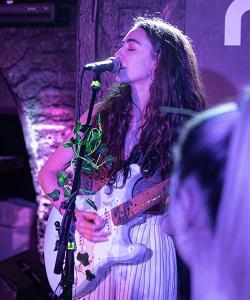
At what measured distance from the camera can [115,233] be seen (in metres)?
2.07

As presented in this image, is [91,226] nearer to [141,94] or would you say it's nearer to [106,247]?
[106,247]

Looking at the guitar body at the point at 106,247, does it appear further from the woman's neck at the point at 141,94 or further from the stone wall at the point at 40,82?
the stone wall at the point at 40,82

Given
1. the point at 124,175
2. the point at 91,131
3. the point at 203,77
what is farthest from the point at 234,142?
the point at 203,77

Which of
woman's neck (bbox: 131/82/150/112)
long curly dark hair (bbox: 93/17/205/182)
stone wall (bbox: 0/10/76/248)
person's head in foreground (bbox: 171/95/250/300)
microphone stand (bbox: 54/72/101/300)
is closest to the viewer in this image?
person's head in foreground (bbox: 171/95/250/300)

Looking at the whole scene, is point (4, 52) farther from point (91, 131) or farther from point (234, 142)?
point (234, 142)

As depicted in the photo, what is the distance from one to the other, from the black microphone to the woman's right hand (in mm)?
649

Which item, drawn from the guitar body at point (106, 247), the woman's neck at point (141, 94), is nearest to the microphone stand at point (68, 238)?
the guitar body at point (106, 247)

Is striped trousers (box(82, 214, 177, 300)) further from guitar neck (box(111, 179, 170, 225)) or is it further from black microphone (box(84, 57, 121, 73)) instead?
black microphone (box(84, 57, 121, 73))

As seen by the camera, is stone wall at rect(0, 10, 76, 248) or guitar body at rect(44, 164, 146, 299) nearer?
guitar body at rect(44, 164, 146, 299)

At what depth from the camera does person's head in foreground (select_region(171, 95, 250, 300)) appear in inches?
24.5

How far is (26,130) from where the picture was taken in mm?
4270

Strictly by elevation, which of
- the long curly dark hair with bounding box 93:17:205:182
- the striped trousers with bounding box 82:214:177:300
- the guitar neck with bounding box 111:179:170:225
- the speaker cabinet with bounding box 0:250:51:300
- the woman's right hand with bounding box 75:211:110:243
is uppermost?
the long curly dark hair with bounding box 93:17:205:182

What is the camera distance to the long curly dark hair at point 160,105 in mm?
2146

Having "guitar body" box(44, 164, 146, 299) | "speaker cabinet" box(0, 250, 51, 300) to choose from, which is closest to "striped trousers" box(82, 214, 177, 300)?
"guitar body" box(44, 164, 146, 299)
